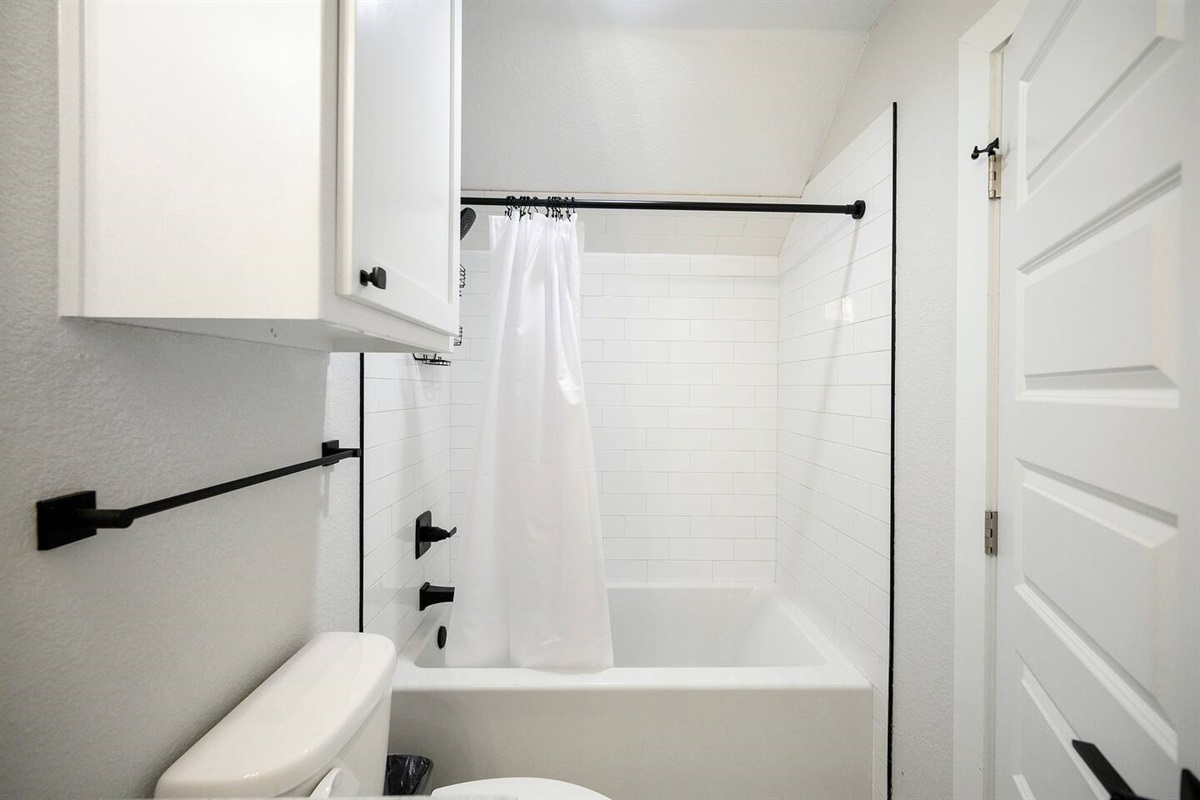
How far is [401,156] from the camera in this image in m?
0.71

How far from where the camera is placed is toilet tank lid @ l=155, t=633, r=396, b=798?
65 cm

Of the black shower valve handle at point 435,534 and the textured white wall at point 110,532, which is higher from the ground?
the textured white wall at point 110,532

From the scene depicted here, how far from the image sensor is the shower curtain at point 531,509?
157cm

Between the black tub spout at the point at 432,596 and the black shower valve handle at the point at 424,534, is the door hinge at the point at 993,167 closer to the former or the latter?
the black shower valve handle at the point at 424,534

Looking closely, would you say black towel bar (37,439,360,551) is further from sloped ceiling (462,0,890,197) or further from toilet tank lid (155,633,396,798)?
sloped ceiling (462,0,890,197)

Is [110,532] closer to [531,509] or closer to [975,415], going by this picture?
[531,509]

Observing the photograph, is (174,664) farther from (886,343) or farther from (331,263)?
(886,343)

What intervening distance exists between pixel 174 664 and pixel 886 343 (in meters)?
1.67

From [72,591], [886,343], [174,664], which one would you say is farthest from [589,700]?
[886,343]

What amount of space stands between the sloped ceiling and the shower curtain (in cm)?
61

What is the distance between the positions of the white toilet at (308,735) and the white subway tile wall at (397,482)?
43cm

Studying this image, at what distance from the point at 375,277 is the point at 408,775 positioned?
130cm

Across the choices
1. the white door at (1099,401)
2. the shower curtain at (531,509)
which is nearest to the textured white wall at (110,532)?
the shower curtain at (531,509)

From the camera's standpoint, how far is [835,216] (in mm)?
1743
